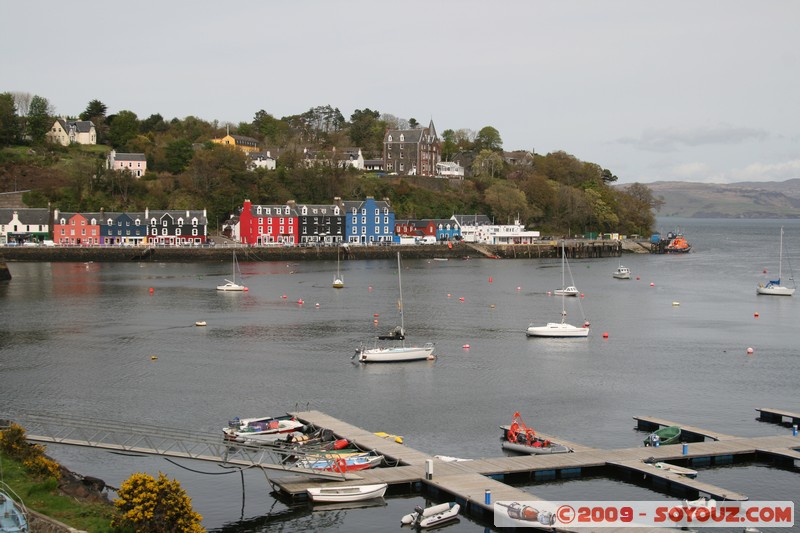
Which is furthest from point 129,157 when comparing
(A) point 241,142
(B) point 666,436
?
(B) point 666,436

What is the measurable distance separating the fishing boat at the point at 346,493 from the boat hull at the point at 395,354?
19316mm

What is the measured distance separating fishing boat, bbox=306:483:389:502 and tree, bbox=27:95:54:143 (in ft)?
411

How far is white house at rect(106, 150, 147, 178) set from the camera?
125250 millimetres

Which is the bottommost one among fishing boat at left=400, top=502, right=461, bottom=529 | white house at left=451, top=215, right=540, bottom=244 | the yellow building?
fishing boat at left=400, top=502, right=461, bottom=529

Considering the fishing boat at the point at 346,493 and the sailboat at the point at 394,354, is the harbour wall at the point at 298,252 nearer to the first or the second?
the sailboat at the point at 394,354

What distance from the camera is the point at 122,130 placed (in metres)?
140

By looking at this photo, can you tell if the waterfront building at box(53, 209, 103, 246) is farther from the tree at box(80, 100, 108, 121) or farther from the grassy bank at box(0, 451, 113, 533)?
the grassy bank at box(0, 451, 113, 533)

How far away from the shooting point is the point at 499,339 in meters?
51.4

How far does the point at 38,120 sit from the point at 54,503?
12825cm

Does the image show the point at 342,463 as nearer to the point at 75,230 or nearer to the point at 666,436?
the point at 666,436

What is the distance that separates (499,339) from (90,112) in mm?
117303

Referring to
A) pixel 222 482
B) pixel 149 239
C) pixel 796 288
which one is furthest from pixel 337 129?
pixel 222 482

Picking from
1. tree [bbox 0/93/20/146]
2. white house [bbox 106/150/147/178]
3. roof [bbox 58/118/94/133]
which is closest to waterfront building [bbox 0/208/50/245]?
white house [bbox 106/150/147/178]

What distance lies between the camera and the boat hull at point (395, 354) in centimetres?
4344
